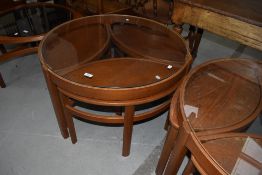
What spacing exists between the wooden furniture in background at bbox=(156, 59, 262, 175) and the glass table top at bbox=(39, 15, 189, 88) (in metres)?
0.16

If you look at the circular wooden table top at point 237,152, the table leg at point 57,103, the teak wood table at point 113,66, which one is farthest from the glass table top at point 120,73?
the circular wooden table top at point 237,152

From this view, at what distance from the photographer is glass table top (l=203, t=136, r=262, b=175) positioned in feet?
2.40

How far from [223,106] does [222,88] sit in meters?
0.13

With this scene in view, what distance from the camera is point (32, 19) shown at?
2016 mm

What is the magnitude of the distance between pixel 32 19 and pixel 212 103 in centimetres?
178

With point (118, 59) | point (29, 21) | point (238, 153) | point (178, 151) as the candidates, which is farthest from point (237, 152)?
point (29, 21)

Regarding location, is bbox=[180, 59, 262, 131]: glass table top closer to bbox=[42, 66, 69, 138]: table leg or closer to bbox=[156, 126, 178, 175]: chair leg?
bbox=[156, 126, 178, 175]: chair leg

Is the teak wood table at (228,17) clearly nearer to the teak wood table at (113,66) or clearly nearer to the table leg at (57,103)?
the teak wood table at (113,66)

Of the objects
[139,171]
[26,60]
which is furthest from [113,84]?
[26,60]

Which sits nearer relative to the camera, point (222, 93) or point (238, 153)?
point (238, 153)

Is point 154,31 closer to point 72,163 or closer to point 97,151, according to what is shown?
point 97,151

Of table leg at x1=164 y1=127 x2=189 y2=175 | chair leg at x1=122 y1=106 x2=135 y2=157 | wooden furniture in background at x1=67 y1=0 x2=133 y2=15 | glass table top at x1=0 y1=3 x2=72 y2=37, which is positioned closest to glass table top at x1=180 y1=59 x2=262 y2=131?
table leg at x1=164 y1=127 x2=189 y2=175

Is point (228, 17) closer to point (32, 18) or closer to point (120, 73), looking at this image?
point (120, 73)

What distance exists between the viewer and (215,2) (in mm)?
1267
